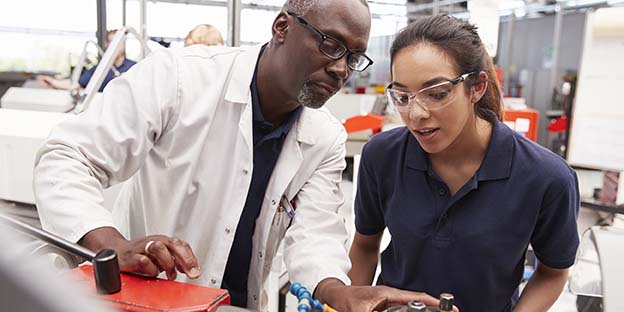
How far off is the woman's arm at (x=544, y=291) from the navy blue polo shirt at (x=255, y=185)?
2.30 feet

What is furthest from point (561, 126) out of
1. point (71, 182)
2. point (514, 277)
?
point (71, 182)

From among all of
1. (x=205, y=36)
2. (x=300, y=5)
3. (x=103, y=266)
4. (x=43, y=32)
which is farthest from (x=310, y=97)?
(x=43, y=32)

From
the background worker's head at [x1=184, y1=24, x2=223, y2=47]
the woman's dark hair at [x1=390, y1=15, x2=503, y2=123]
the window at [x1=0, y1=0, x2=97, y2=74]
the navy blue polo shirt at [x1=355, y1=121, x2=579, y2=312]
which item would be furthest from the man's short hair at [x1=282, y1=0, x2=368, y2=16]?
the window at [x1=0, y1=0, x2=97, y2=74]

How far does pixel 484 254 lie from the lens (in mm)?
1175

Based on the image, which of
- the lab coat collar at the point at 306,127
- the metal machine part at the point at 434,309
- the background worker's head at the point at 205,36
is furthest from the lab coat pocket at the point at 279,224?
the background worker's head at the point at 205,36

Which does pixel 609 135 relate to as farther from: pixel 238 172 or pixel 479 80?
pixel 238 172

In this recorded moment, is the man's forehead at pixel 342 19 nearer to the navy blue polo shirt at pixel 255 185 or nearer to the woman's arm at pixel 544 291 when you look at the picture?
the navy blue polo shirt at pixel 255 185

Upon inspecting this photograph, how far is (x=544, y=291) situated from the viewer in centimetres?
126

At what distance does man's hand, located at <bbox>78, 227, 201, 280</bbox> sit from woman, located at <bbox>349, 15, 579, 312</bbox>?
59cm

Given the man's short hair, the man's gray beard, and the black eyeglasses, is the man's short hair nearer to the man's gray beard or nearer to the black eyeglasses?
the black eyeglasses

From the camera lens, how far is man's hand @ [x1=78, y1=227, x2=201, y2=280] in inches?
31.0

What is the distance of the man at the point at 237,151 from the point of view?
109 cm

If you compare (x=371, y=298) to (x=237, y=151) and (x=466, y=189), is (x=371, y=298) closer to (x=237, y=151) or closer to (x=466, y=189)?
(x=466, y=189)

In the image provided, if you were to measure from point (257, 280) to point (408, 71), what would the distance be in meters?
0.66
